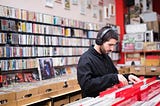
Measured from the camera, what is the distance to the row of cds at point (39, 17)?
10.9ft

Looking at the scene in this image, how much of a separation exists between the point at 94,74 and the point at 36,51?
191cm

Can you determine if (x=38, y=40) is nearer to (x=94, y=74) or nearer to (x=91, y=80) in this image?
(x=94, y=74)

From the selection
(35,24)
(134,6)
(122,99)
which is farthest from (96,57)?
(134,6)

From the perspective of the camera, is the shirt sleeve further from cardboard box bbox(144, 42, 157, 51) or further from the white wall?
cardboard box bbox(144, 42, 157, 51)

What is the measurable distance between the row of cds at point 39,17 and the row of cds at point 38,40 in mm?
259

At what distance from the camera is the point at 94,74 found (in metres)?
2.09

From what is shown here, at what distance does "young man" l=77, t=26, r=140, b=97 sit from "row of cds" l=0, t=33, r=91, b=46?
61.3 inches

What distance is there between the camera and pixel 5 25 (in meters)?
3.27

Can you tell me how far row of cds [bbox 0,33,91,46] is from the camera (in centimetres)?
332

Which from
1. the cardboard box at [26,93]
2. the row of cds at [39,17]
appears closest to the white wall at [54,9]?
the row of cds at [39,17]

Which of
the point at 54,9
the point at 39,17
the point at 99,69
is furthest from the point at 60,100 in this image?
the point at 54,9

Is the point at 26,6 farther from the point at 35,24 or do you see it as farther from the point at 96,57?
the point at 96,57

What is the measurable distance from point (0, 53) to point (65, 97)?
1.15 meters

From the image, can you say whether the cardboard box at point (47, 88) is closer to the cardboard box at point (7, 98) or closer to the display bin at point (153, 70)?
the cardboard box at point (7, 98)
